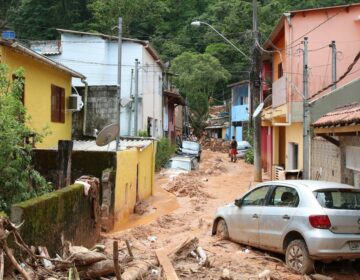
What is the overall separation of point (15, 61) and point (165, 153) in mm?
16369

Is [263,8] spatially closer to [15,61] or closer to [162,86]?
[162,86]

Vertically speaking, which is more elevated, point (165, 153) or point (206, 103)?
point (206, 103)

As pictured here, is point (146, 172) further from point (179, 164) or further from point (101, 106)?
point (179, 164)

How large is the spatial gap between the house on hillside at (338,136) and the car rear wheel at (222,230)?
10.4ft

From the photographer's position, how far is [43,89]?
17.3 metres

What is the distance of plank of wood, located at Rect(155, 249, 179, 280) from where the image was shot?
7.34m

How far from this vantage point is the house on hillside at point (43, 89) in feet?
47.5

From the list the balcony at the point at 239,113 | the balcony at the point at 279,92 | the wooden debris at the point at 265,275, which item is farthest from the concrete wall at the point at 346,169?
the balcony at the point at 239,113

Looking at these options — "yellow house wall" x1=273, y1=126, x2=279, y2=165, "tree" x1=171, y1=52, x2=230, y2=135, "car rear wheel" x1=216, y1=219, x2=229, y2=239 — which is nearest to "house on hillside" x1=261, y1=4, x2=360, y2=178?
"yellow house wall" x1=273, y1=126, x2=279, y2=165

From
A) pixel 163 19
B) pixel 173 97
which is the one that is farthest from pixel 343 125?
pixel 163 19

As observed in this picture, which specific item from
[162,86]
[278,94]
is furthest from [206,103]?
[278,94]

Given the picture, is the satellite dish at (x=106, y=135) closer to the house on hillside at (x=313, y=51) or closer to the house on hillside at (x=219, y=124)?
the house on hillside at (x=313, y=51)

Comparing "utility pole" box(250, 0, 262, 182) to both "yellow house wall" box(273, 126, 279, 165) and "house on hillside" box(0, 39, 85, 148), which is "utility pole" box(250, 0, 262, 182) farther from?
"house on hillside" box(0, 39, 85, 148)

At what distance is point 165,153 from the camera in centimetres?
3031
